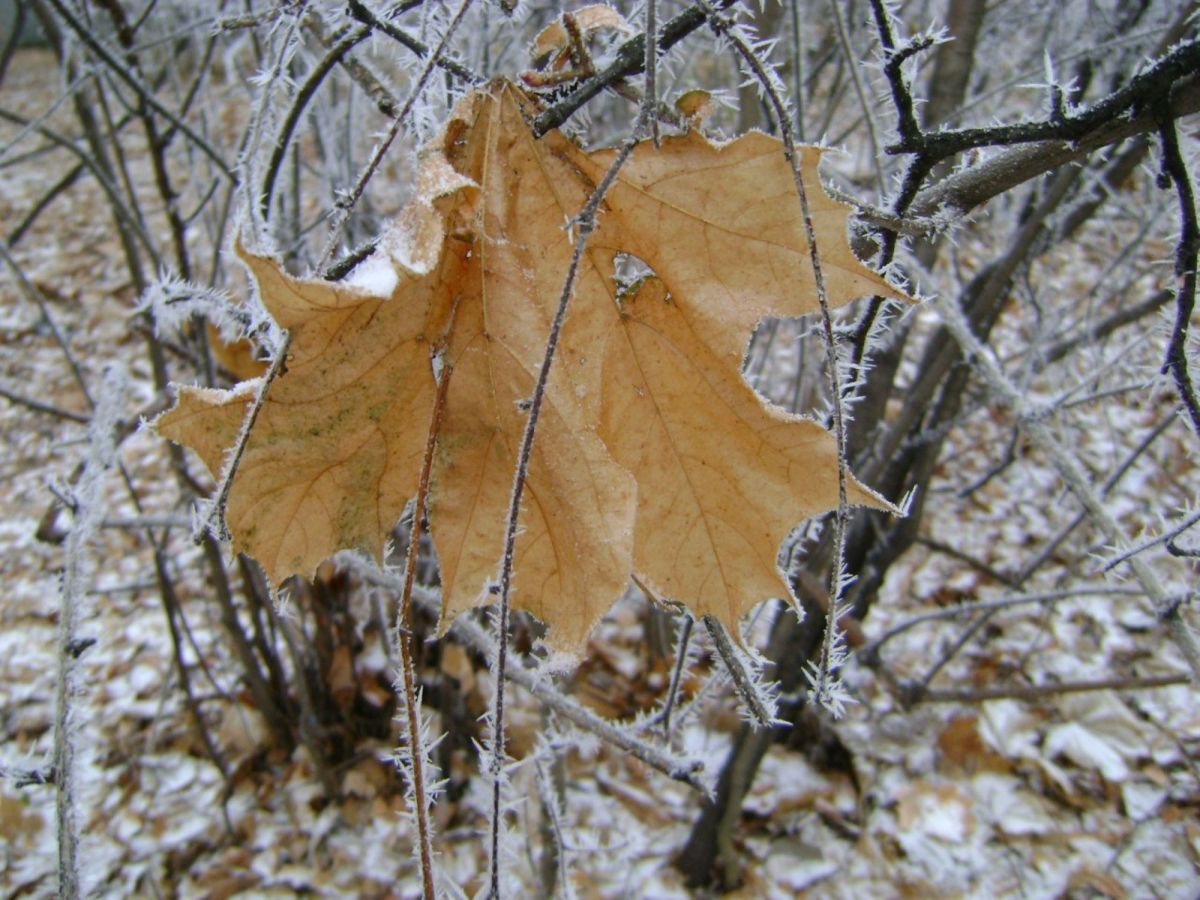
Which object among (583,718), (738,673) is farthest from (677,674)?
(738,673)

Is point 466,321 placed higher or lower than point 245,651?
higher

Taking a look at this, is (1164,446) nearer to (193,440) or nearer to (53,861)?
(193,440)

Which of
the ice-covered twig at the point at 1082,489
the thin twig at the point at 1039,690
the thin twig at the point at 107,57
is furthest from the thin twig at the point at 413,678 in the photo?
the thin twig at the point at 1039,690

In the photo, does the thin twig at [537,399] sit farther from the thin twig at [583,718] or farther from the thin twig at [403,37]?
the thin twig at [583,718]

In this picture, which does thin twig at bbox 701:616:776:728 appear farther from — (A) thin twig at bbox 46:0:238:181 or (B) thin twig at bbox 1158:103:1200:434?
(A) thin twig at bbox 46:0:238:181

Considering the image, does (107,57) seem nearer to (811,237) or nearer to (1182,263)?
(811,237)

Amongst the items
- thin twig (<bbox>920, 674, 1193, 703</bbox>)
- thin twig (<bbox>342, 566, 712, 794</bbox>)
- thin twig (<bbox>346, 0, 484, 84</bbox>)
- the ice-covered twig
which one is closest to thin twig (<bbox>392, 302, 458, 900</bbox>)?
thin twig (<bbox>346, 0, 484, 84</bbox>)

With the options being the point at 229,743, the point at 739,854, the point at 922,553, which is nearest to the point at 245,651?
the point at 229,743
